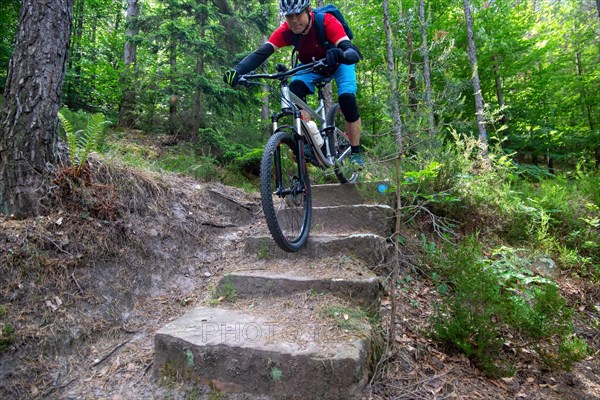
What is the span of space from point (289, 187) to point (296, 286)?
2.90ft

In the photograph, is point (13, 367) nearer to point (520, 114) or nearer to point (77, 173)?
point (77, 173)

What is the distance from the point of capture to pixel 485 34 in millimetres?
9500

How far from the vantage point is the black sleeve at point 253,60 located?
3.02m

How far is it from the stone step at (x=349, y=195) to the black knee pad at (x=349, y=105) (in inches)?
30.3

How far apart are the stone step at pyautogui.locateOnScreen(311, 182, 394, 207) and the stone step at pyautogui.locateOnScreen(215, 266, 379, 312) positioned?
126 cm

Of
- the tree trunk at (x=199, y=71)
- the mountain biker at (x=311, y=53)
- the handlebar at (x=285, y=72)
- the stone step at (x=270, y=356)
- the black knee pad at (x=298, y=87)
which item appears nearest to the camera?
the stone step at (x=270, y=356)

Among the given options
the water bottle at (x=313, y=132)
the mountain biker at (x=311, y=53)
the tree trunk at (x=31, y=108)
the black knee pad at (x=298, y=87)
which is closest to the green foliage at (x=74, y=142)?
the tree trunk at (x=31, y=108)

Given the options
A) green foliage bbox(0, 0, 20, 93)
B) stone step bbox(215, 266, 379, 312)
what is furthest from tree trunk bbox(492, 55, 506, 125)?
green foliage bbox(0, 0, 20, 93)

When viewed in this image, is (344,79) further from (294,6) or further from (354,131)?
(294,6)

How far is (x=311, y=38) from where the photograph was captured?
3312mm

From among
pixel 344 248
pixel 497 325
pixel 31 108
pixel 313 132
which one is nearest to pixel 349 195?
pixel 313 132

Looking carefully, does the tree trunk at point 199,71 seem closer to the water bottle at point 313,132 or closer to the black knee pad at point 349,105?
the black knee pad at point 349,105

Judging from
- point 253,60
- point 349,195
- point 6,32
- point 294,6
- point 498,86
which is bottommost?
point 349,195

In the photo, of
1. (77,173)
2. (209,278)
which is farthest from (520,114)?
(77,173)
